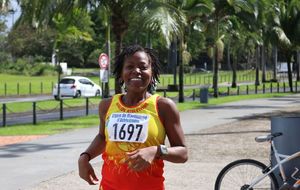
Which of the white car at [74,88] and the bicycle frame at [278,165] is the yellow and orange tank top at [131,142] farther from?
the white car at [74,88]

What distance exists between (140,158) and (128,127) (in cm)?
33

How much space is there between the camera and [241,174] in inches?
261

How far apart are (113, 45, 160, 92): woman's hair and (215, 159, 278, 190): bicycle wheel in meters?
3.09

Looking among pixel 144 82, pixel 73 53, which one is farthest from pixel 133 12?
pixel 73 53

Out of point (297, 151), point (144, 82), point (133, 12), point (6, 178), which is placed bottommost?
point (6, 178)

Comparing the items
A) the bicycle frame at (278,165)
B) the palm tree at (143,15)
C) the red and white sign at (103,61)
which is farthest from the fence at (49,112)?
the bicycle frame at (278,165)

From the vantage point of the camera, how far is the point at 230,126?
1761 centimetres

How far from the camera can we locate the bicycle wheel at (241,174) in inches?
258

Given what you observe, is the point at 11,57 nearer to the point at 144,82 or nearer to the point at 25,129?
the point at 25,129

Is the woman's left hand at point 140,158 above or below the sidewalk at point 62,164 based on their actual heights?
above

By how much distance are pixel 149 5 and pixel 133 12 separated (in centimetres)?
113

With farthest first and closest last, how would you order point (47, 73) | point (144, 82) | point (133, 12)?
point (47, 73)
point (133, 12)
point (144, 82)

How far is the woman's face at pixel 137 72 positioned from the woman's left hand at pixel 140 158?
448mm

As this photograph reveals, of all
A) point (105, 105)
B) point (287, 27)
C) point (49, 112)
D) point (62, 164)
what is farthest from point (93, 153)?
point (287, 27)
